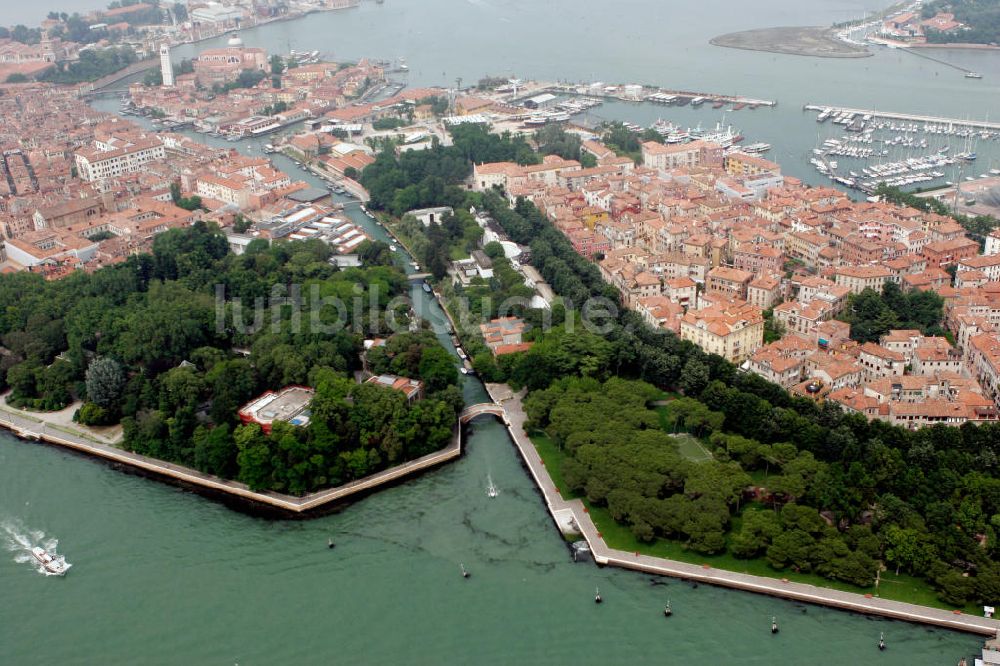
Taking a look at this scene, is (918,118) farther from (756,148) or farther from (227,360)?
(227,360)

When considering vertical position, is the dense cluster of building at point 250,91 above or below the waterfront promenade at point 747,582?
above

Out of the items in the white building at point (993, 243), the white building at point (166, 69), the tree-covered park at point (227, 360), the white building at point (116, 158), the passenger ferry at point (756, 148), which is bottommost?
the tree-covered park at point (227, 360)

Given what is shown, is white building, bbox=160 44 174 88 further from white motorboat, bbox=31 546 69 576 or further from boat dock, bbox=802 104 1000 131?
white motorboat, bbox=31 546 69 576

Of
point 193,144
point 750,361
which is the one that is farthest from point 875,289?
point 193,144

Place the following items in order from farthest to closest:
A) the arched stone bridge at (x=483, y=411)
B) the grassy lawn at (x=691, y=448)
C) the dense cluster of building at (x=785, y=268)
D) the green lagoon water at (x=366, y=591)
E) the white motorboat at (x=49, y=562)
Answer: the arched stone bridge at (x=483, y=411) < the dense cluster of building at (x=785, y=268) < the grassy lawn at (x=691, y=448) < the white motorboat at (x=49, y=562) < the green lagoon water at (x=366, y=591)

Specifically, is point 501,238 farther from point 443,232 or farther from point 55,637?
point 55,637

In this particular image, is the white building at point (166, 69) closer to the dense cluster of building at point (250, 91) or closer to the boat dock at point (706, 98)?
the dense cluster of building at point (250, 91)

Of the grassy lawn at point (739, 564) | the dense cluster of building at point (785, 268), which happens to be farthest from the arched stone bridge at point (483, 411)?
the dense cluster of building at point (785, 268)
